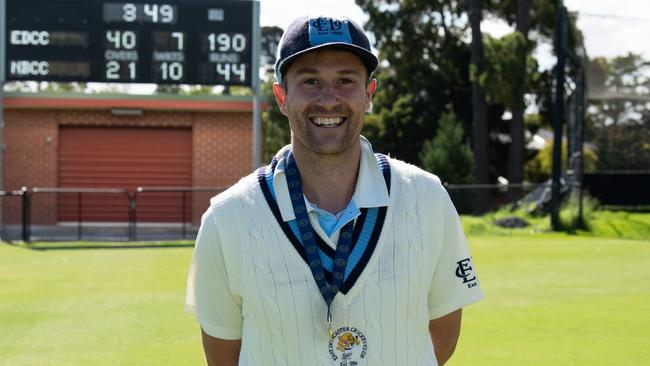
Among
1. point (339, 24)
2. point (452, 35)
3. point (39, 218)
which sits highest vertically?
point (452, 35)

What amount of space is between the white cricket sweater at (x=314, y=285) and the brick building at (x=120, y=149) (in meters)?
23.0

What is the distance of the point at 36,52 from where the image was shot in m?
20.8

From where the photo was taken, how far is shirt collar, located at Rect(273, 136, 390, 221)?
8.43 ft

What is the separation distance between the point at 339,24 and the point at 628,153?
23.4 meters

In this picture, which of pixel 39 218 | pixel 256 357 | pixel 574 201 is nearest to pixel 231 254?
pixel 256 357

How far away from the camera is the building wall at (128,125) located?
26.3 metres

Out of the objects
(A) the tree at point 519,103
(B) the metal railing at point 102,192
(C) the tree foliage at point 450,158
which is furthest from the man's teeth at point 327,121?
(A) the tree at point 519,103

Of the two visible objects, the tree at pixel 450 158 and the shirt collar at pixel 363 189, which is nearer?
the shirt collar at pixel 363 189

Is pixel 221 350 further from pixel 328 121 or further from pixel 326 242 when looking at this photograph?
pixel 328 121

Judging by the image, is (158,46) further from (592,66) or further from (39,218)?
(592,66)

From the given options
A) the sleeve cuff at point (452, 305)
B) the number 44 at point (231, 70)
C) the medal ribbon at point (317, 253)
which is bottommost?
the sleeve cuff at point (452, 305)

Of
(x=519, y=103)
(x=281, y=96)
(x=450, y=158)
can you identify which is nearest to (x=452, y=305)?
(x=281, y=96)

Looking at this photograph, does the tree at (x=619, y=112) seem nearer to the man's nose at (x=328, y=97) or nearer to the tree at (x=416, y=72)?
the tree at (x=416, y=72)

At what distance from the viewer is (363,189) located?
2609mm
